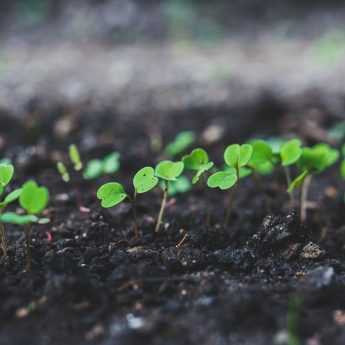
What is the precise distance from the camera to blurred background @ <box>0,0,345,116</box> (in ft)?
8.90

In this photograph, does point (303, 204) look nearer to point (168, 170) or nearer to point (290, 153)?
point (290, 153)

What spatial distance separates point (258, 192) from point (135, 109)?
0.96 metres

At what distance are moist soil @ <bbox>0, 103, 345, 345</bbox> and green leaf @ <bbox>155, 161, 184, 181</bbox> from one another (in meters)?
0.20

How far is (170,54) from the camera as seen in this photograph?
11.8ft

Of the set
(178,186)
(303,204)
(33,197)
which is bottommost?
(303,204)

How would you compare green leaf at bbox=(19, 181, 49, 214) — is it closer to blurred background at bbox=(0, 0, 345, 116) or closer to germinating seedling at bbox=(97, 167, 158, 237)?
germinating seedling at bbox=(97, 167, 158, 237)

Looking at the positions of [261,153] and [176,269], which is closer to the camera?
[176,269]

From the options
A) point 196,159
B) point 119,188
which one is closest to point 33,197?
point 119,188

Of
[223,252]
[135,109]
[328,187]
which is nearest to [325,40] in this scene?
[135,109]

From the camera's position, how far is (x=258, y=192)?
191 cm

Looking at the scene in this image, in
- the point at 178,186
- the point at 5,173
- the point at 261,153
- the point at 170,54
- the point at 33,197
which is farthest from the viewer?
the point at 170,54

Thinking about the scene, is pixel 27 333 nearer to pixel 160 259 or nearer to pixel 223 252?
pixel 160 259

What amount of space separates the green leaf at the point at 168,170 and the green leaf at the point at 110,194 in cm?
11

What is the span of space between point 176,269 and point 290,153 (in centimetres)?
49
